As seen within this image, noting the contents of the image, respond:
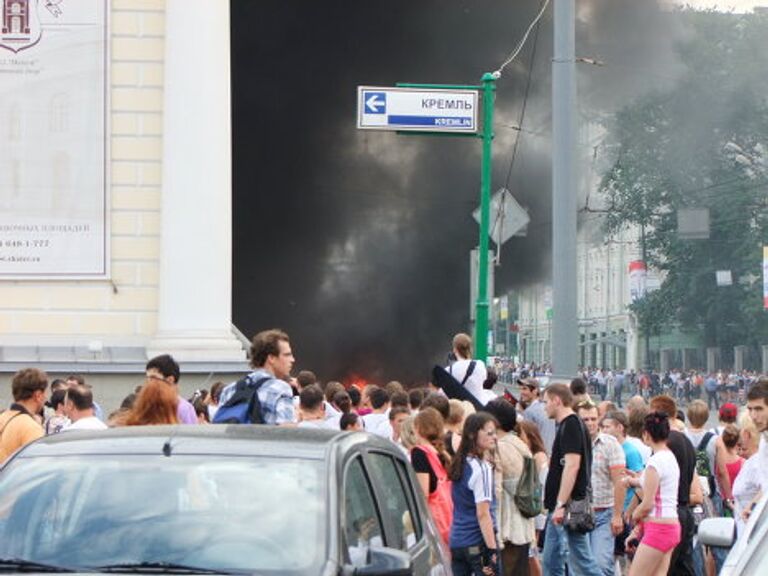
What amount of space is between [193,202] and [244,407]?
37.3ft

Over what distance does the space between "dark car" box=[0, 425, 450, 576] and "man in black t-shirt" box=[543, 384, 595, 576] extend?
16.8 feet

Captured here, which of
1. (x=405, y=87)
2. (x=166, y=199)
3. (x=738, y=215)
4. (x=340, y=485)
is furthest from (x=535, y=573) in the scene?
(x=738, y=215)

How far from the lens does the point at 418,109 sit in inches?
685

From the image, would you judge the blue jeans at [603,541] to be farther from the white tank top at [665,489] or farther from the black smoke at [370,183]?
the black smoke at [370,183]

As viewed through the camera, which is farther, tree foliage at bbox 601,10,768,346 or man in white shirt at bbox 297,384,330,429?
tree foliage at bbox 601,10,768,346

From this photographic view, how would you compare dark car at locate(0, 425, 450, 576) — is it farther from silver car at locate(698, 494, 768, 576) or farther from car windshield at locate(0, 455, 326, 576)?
silver car at locate(698, 494, 768, 576)

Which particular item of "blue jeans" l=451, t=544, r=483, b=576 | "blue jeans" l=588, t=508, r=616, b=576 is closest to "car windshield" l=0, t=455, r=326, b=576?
"blue jeans" l=451, t=544, r=483, b=576

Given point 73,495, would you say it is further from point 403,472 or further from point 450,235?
point 450,235

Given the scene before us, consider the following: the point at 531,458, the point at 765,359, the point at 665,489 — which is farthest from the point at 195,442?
the point at 765,359

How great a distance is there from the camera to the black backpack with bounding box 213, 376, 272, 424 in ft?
30.5

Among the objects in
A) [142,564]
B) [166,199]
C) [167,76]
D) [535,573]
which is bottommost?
[535,573]

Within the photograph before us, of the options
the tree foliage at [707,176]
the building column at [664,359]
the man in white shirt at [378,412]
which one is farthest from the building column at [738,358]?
the man in white shirt at [378,412]

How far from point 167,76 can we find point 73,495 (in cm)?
1476

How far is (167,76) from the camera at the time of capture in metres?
20.6
